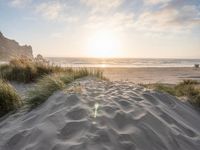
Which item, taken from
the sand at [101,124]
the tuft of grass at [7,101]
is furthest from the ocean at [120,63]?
the sand at [101,124]

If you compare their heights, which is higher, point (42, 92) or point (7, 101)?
point (42, 92)

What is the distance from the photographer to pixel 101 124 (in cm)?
381

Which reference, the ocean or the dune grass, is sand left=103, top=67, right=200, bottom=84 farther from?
the ocean

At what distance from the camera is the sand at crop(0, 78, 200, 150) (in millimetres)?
3432

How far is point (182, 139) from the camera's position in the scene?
12.8ft

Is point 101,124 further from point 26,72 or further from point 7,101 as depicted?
point 26,72

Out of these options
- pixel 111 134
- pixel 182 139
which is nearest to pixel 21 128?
pixel 111 134

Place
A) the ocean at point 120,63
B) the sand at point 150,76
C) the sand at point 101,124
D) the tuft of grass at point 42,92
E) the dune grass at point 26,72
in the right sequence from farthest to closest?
the ocean at point 120,63, the sand at point 150,76, the dune grass at point 26,72, the tuft of grass at point 42,92, the sand at point 101,124

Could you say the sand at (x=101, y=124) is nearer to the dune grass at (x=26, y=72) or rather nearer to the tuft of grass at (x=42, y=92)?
the tuft of grass at (x=42, y=92)

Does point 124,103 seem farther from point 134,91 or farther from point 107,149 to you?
point 107,149

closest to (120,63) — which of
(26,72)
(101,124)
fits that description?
(26,72)

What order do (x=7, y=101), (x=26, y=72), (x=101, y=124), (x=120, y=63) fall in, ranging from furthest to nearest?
(x=120, y=63) → (x=26, y=72) → (x=7, y=101) → (x=101, y=124)

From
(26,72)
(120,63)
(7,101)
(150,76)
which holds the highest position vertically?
(26,72)

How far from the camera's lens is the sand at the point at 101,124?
343 cm
